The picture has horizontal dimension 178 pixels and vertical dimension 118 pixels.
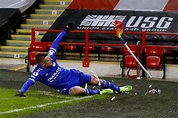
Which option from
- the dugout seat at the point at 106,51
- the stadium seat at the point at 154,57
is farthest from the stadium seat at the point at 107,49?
the stadium seat at the point at 154,57

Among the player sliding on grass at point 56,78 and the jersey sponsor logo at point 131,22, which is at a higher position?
the jersey sponsor logo at point 131,22

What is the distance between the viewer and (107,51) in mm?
16312

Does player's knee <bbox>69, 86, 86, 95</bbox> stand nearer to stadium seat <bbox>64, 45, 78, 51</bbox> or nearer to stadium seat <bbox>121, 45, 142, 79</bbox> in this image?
stadium seat <bbox>121, 45, 142, 79</bbox>

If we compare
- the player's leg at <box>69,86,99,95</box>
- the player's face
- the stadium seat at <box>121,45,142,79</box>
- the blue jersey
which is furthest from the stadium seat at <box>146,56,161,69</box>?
the player's face

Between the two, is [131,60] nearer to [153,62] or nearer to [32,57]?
[153,62]

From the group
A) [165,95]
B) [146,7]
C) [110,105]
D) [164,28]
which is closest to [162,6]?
[146,7]

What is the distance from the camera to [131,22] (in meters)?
16.7

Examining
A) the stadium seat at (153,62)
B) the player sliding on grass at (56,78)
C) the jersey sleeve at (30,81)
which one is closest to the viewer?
the jersey sleeve at (30,81)

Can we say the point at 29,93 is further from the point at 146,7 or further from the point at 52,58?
the point at 146,7

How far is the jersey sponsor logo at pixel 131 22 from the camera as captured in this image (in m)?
16.3

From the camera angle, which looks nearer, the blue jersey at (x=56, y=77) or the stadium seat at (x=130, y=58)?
the blue jersey at (x=56, y=77)

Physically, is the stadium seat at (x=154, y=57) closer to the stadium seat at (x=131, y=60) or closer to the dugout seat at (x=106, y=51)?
the stadium seat at (x=131, y=60)

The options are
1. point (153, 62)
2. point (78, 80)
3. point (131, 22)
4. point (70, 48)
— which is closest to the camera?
point (78, 80)

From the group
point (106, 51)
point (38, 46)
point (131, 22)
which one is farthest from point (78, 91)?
point (131, 22)
